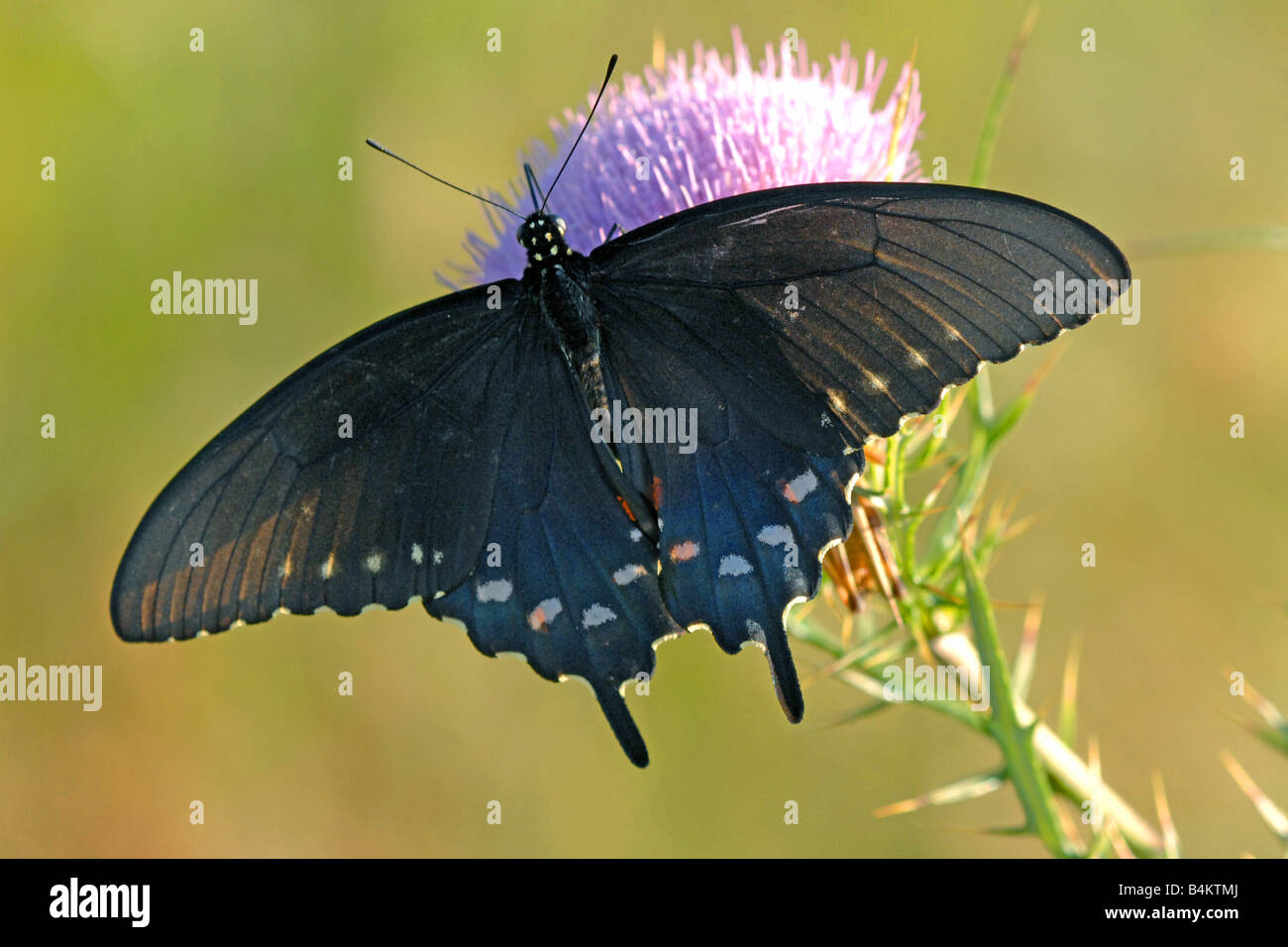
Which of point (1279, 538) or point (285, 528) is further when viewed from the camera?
point (1279, 538)

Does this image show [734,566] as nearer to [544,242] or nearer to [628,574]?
Answer: [628,574]

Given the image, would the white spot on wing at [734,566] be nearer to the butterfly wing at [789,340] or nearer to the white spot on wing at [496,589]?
the butterfly wing at [789,340]

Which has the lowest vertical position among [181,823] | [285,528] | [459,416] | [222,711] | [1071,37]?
[181,823]

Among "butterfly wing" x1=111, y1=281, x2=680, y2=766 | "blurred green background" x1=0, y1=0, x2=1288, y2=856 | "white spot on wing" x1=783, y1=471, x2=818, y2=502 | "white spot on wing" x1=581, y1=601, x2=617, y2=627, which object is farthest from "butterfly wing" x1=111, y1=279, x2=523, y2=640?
"blurred green background" x1=0, y1=0, x2=1288, y2=856

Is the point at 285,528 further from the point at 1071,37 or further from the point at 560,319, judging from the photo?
the point at 1071,37

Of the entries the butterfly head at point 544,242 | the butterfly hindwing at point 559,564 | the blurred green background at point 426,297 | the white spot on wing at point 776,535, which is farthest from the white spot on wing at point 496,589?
the blurred green background at point 426,297

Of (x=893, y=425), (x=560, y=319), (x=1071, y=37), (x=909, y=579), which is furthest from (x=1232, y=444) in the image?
(x=560, y=319)

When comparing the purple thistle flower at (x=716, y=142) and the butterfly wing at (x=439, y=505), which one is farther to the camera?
the purple thistle flower at (x=716, y=142)

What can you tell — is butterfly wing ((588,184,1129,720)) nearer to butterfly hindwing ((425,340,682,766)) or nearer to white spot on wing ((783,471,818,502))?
white spot on wing ((783,471,818,502))
